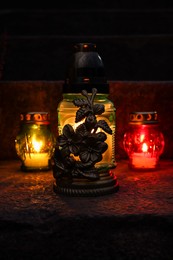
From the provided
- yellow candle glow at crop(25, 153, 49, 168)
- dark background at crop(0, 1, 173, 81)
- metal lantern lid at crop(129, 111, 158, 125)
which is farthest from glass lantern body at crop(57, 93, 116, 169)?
dark background at crop(0, 1, 173, 81)

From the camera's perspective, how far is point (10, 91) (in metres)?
2.68

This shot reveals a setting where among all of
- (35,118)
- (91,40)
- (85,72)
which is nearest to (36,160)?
(35,118)

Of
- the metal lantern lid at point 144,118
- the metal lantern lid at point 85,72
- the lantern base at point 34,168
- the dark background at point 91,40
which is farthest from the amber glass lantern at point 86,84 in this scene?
the dark background at point 91,40

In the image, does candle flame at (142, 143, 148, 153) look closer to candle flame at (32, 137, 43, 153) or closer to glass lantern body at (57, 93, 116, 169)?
glass lantern body at (57, 93, 116, 169)

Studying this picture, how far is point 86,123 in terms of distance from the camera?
1.83 meters

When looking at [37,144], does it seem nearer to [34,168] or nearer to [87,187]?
[34,168]

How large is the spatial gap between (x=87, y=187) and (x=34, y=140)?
621 mm

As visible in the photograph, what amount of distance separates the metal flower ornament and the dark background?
1310mm

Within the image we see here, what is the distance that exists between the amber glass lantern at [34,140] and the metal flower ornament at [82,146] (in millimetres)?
489

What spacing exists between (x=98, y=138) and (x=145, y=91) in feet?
3.00

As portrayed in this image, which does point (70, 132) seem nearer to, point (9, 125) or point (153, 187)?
point (153, 187)

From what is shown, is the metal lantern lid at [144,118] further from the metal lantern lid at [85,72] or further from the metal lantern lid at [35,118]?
the metal lantern lid at [35,118]

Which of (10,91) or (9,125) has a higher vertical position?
(10,91)

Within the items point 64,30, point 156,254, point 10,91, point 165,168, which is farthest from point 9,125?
point 64,30
